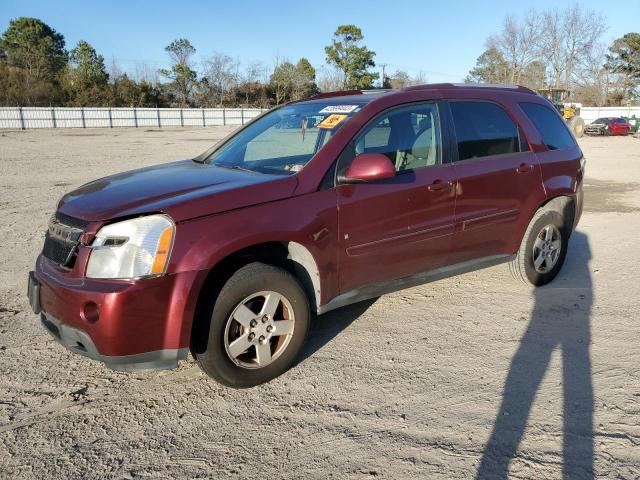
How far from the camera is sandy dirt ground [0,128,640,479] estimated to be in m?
2.62

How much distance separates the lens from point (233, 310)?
10.3ft

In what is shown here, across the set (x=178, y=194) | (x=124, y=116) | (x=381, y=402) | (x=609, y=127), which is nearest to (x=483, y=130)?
(x=381, y=402)

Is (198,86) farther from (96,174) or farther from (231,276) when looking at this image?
(231,276)

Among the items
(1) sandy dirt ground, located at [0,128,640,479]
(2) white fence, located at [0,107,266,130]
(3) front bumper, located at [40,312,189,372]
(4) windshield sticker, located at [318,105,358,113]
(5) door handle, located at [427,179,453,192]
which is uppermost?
(2) white fence, located at [0,107,266,130]

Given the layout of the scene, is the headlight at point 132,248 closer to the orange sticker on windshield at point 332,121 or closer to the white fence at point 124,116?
the orange sticker on windshield at point 332,121

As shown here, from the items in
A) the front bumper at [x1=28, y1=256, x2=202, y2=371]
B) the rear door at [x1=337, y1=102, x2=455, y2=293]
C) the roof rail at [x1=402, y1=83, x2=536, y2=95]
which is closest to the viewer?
the front bumper at [x1=28, y1=256, x2=202, y2=371]

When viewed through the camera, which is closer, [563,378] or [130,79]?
[563,378]

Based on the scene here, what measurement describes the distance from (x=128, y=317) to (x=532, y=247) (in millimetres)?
3705

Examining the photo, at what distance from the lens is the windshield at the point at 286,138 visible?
3.78 m

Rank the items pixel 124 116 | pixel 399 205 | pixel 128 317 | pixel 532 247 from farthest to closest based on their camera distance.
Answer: pixel 124 116
pixel 532 247
pixel 399 205
pixel 128 317

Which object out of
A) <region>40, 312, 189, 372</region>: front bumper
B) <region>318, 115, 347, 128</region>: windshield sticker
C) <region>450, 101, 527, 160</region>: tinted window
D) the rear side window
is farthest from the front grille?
the rear side window

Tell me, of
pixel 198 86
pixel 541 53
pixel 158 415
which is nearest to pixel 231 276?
pixel 158 415

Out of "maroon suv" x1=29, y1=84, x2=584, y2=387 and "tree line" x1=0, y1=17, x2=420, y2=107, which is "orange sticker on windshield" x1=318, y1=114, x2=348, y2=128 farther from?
"tree line" x1=0, y1=17, x2=420, y2=107

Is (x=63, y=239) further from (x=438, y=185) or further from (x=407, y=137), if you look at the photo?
(x=438, y=185)
